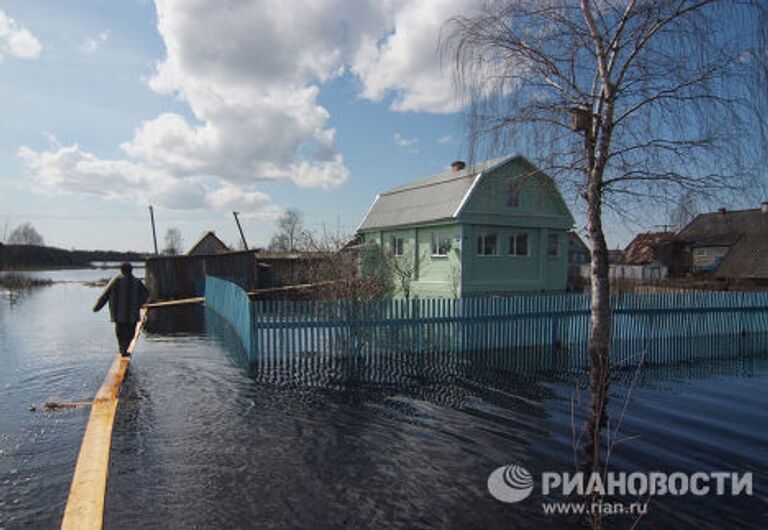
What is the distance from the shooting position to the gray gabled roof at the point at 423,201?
20.0 meters

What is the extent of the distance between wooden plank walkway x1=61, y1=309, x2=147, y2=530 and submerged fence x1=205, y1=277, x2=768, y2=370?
3.31 metres

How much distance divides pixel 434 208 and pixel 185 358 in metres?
13.4

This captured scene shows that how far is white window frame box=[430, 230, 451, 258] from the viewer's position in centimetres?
2064

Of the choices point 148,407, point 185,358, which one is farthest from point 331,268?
point 148,407

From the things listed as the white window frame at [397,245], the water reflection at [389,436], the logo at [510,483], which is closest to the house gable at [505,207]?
the white window frame at [397,245]

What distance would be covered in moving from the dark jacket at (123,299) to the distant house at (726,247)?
30726mm

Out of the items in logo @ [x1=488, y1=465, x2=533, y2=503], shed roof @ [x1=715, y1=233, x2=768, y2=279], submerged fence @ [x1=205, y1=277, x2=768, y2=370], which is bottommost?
logo @ [x1=488, y1=465, x2=533, y2=503]

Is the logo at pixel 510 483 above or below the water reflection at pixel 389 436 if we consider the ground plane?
below

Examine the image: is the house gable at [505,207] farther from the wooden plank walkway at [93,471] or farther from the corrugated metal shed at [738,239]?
the wooden plank walkway at [93,471]

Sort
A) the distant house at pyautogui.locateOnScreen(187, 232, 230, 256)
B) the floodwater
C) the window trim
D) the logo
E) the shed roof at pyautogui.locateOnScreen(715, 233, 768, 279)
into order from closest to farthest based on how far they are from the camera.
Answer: the floodwater
the logo
the window trim
the shed roof at pyautogui.locateOnScreen(715, 233, 768, 279)
the distant house at pyautogui.locateOnScreen(187, 232, 230, 256)

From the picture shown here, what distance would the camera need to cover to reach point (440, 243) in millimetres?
21141

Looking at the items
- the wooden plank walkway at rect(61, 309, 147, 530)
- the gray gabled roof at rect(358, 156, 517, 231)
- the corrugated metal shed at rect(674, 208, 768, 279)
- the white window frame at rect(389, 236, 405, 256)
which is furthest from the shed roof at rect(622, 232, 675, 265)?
the wooden plank walkway at rect(61, 309, 147, 530)

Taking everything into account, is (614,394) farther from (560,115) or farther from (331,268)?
(331,268)

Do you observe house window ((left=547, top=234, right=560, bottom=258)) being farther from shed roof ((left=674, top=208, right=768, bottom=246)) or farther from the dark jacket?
shed roof ((left=674, top=208, right=768, bottom=246))
